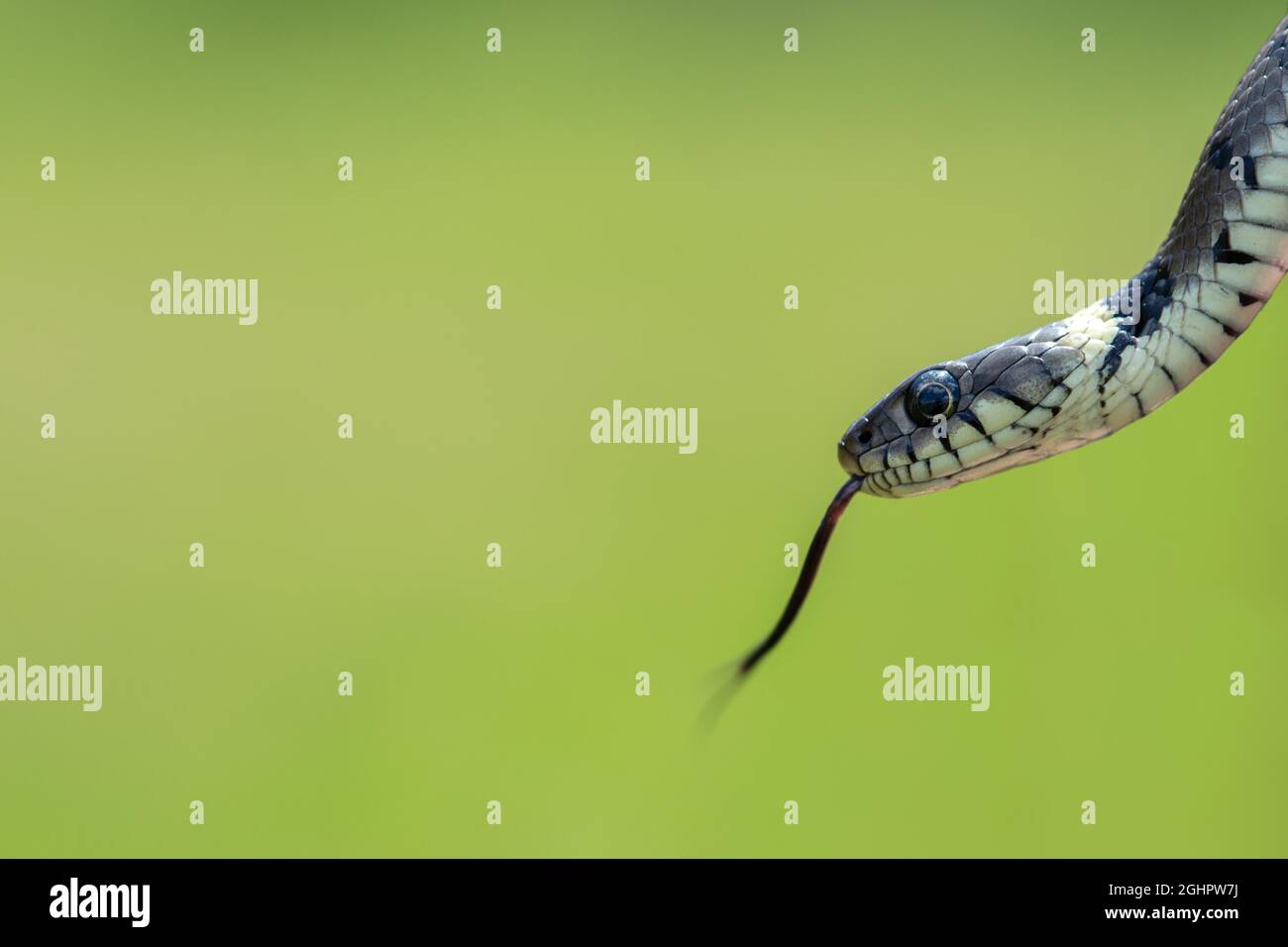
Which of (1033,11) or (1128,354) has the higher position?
(1033,11)

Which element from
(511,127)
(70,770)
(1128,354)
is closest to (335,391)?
(511,127)

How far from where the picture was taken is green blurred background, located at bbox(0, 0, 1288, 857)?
4.43 metres

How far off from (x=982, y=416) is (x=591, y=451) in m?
2.67

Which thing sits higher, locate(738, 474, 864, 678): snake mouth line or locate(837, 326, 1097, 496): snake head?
locate(837, 326, 1097, 496): snake head

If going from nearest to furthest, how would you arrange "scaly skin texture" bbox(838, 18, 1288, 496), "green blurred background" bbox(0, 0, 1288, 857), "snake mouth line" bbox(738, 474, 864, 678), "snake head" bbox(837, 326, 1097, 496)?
"scaly skin texture" bbox(838, 18, 1288, 496)
"snake head" bbox(837, 326, 1097, 496)
"snake mouth line" bbox(738, 474, 864, 678)
"green blurred background" bbox(0, 0, 1288, 857)

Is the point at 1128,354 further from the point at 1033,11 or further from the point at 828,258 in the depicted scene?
the point at 1033,11

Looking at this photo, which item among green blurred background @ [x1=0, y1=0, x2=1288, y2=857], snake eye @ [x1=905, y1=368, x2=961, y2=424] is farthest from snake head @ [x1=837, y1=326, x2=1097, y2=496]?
green blurred background @ [x1=0, y1=0, x2=1288, y2=857]

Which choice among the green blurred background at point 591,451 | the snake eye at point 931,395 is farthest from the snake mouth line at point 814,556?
the green blurred background at point 591,451

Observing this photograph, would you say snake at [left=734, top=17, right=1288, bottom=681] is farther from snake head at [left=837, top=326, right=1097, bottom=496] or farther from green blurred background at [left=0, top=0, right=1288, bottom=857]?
green blurred background at [left=0, top=0, right=1288, bottom=857]

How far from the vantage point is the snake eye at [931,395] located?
83.6 inches

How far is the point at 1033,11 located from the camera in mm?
5105

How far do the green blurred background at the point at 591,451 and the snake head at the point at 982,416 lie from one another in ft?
7.15

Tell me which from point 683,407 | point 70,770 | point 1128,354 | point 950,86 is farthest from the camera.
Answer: point 950,86

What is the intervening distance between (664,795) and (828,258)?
2321 mm
